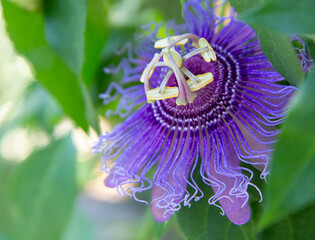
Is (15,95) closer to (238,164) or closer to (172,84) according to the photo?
(172,84)

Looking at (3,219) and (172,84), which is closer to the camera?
(172,84)

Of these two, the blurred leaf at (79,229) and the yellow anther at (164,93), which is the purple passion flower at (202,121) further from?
the blurred leaf at (79,229)

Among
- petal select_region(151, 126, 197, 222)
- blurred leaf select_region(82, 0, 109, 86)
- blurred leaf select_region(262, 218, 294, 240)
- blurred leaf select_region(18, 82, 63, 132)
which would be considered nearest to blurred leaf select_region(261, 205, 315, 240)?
blurred leaf select_region(262, 218, 294, 240)

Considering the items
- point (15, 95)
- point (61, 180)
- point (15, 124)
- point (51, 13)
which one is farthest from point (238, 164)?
point (15, 95)

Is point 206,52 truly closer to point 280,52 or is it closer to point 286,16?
point 280,52

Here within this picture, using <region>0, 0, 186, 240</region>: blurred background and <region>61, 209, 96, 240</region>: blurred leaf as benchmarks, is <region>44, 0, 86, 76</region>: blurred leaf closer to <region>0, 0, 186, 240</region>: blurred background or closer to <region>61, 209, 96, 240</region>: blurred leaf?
<region>0, 0, 186, 240</region>: blurred background

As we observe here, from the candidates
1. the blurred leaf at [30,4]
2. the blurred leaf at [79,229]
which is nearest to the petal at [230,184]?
the blurred leaf at [30,4]
